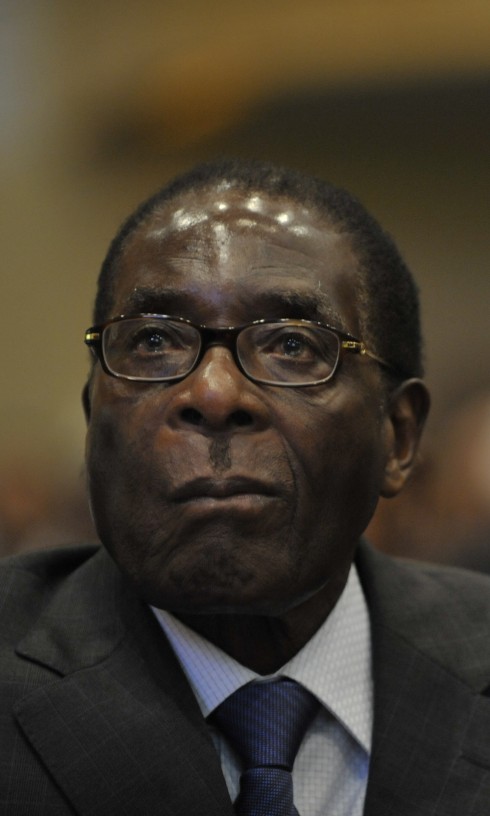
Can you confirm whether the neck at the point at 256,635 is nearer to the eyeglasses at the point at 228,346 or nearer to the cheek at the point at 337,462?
the cheek at the point at 337,462

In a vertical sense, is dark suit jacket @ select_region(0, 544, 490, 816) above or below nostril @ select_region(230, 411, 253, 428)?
below

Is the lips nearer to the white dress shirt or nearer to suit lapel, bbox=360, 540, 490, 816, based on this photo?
the white dress shirt

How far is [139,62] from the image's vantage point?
3.19 metres

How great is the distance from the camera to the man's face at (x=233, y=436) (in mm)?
1150

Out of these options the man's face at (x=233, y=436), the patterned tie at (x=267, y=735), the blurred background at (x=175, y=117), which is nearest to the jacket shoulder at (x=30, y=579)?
the man's face at (x=233, y=436)

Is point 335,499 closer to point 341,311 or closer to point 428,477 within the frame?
point 341,311

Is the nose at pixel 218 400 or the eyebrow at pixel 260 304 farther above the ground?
the eyebrow at pixel 260 304

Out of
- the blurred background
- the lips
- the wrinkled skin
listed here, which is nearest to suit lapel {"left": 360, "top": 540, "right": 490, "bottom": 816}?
the wrinkled skin

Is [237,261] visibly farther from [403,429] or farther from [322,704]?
[322,704]

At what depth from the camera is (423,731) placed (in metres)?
1.30

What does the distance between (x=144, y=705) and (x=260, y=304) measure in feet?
1.50

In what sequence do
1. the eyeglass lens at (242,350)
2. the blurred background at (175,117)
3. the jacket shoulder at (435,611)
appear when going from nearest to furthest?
the eyeglass lens at (242,350), the jacket shoulder at (435,611), the blurred background at (175,117)

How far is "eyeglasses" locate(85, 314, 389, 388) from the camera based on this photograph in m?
1.22

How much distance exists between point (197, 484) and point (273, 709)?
0.99 ft
